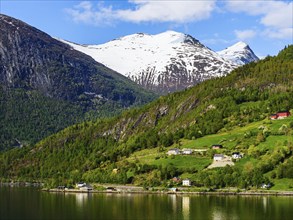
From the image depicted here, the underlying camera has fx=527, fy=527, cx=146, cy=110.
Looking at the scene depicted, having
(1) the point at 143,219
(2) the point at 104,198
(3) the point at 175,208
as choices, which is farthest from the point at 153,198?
(1) the point at 143,219

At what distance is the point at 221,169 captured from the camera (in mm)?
195625

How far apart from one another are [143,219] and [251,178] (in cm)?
7109

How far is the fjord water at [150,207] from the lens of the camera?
424ft

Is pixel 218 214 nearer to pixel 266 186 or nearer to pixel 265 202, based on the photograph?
pixel 265 202

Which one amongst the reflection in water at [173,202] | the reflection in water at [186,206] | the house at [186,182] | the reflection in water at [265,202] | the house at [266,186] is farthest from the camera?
the house at [186,182]

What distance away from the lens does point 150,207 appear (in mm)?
145875

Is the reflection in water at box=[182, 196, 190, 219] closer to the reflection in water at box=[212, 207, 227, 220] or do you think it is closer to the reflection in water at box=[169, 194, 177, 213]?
the reflection in water at box=[169, 194, 177, 213]

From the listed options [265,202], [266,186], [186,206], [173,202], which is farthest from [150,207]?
[266,186]

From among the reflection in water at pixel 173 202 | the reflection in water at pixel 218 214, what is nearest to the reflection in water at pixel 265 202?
the reflection in water at pixel 218 214

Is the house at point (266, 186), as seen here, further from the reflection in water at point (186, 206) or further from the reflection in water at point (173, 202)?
the reflection in water at point (173, 202)

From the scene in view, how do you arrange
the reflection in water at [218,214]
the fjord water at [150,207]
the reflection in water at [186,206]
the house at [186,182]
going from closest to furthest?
the reflection in water at [218,214]
the reflection in water at [186,206]
the fjord water at [150,207]
the house at [186,182]

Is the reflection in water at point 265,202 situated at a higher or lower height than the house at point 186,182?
lower

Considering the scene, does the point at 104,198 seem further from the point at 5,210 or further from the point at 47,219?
the point at 47,219

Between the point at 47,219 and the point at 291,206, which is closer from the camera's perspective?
the point at 47,219
